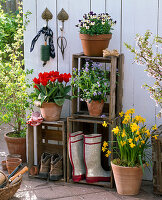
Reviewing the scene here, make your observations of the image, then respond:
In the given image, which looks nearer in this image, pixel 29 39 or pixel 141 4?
pixel 141 4

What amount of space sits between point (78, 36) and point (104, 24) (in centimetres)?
48

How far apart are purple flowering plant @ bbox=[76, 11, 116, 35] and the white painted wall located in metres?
0.22

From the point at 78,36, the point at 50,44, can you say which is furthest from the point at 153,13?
the point at 50,44

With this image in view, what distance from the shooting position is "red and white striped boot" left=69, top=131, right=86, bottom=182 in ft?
12.6

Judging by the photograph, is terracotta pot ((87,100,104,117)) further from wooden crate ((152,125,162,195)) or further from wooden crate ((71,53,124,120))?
wooden crate ((152,125,162,195))

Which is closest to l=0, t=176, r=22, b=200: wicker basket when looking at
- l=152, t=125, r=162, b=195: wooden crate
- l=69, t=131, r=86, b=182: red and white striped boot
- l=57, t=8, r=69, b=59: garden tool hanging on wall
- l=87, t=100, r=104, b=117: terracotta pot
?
l=69, t=131, r=86, b=182: red and white striped boot

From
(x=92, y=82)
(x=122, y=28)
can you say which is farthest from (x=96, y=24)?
(x=92, y=82)

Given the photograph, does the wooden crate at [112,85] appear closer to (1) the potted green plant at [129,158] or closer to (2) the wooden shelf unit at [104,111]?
(2) the wooden shelf unit at [104,111]

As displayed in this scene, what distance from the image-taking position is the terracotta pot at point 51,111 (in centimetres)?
387

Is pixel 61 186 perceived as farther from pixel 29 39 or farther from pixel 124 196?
pixel 29 39

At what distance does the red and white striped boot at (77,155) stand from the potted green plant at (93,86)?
294 mm

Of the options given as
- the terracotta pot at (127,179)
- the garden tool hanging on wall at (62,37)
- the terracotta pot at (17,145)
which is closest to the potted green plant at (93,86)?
the garden tool hanging on wall at (62,37)

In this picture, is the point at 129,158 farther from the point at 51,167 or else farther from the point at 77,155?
the point at 51,167

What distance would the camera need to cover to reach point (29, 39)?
167 inches
